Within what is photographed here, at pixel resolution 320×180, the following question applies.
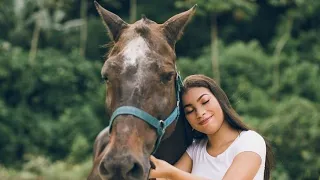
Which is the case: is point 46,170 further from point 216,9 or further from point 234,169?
point 234,169

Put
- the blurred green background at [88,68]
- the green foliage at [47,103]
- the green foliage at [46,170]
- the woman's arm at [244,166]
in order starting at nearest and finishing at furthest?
the woman's arm at [244,166] < the green foliage at [46,170] < the blurred green background at [88,68] < the green foliage at [47,103]

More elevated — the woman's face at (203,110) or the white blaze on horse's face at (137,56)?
the white blaze on horse's face at (137,56)

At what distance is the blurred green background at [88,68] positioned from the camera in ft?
42.3

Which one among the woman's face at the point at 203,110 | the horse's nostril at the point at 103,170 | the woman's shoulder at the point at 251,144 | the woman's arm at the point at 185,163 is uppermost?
the horse's nostril at the point at 103,170

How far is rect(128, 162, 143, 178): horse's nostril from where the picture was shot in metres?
2.93

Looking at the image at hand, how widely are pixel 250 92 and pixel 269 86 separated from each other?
757 mm

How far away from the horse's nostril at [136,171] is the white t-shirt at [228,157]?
0.74 meters

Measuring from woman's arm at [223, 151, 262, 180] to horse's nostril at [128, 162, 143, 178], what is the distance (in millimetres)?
598

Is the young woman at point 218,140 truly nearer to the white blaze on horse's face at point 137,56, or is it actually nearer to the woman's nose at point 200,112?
the woman's nose at point 200,112

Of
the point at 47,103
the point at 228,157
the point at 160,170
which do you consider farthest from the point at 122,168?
the point at 47,103

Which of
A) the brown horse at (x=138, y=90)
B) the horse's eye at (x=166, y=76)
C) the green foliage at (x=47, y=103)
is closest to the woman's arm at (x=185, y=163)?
the brown horse at (x=138, y=90)

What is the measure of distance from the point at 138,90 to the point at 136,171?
43cm

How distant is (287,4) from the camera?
49.5ft

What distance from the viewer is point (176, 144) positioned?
3.89 metres
